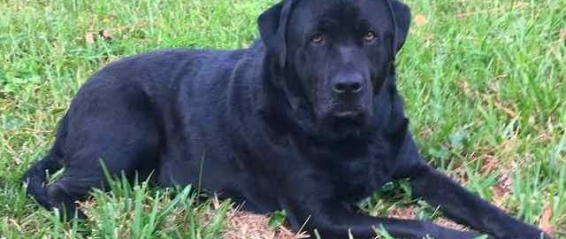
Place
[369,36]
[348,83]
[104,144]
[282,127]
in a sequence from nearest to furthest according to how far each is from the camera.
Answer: [348,83] < [369,36] < [282,127] < [104,144]

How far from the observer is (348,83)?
330cm

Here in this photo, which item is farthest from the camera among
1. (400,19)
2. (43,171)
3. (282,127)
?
(43,171)

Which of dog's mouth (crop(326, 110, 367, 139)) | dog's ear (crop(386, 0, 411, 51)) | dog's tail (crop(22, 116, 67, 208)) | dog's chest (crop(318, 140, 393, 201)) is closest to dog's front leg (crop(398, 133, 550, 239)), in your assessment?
dog's chest (crop(318, 140, 393, 201))

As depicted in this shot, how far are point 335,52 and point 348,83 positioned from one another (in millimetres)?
132

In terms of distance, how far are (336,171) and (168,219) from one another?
0.64 m

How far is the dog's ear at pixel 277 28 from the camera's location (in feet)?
11.4

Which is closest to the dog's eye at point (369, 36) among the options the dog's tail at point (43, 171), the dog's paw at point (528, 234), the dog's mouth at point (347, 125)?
the dog's mouth at point (347, 125)

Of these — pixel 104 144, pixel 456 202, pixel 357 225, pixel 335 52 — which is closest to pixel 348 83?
pixel 335 52

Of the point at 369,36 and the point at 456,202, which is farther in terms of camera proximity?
the point at 456,202

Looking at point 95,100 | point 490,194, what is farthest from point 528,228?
point 95,100

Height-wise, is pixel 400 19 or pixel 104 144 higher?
pixel 400 19

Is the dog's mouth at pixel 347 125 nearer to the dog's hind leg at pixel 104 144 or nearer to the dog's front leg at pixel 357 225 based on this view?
the dog's front leg at pixel 357 225

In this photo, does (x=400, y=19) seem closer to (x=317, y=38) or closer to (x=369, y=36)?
(x=369, y=36)

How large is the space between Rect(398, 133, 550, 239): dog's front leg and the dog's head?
1.13 ft
